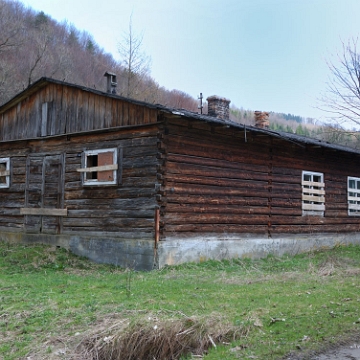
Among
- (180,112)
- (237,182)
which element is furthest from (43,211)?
(237,182)

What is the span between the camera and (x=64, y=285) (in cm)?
936

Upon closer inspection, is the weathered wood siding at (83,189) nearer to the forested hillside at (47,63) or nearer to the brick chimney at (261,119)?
the brick chimney at (261,119)

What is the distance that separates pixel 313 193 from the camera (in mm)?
16656

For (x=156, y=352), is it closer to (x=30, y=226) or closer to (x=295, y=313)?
(x=295, y=313)

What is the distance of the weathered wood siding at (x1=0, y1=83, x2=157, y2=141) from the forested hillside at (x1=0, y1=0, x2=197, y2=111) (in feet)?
34.3

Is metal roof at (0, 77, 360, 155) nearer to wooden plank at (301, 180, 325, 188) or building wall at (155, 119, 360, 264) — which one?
building wall at (155, 119, 360, 264)

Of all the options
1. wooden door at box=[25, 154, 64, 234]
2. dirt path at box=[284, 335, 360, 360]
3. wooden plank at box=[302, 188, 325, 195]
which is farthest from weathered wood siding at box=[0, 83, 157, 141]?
dirt path at box=[284, 335, 360, 360]

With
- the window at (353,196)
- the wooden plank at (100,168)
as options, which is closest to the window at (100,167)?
the wooden plank at (100,168)

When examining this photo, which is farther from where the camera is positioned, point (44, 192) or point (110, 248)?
point (44, 192)

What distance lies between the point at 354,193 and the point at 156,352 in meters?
14.9

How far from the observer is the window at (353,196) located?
18.3m

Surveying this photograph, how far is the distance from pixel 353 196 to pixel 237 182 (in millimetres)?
7109

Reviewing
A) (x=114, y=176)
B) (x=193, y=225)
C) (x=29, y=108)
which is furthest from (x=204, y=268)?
(x=29, y=108)

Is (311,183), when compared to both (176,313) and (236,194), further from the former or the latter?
(176,313)
